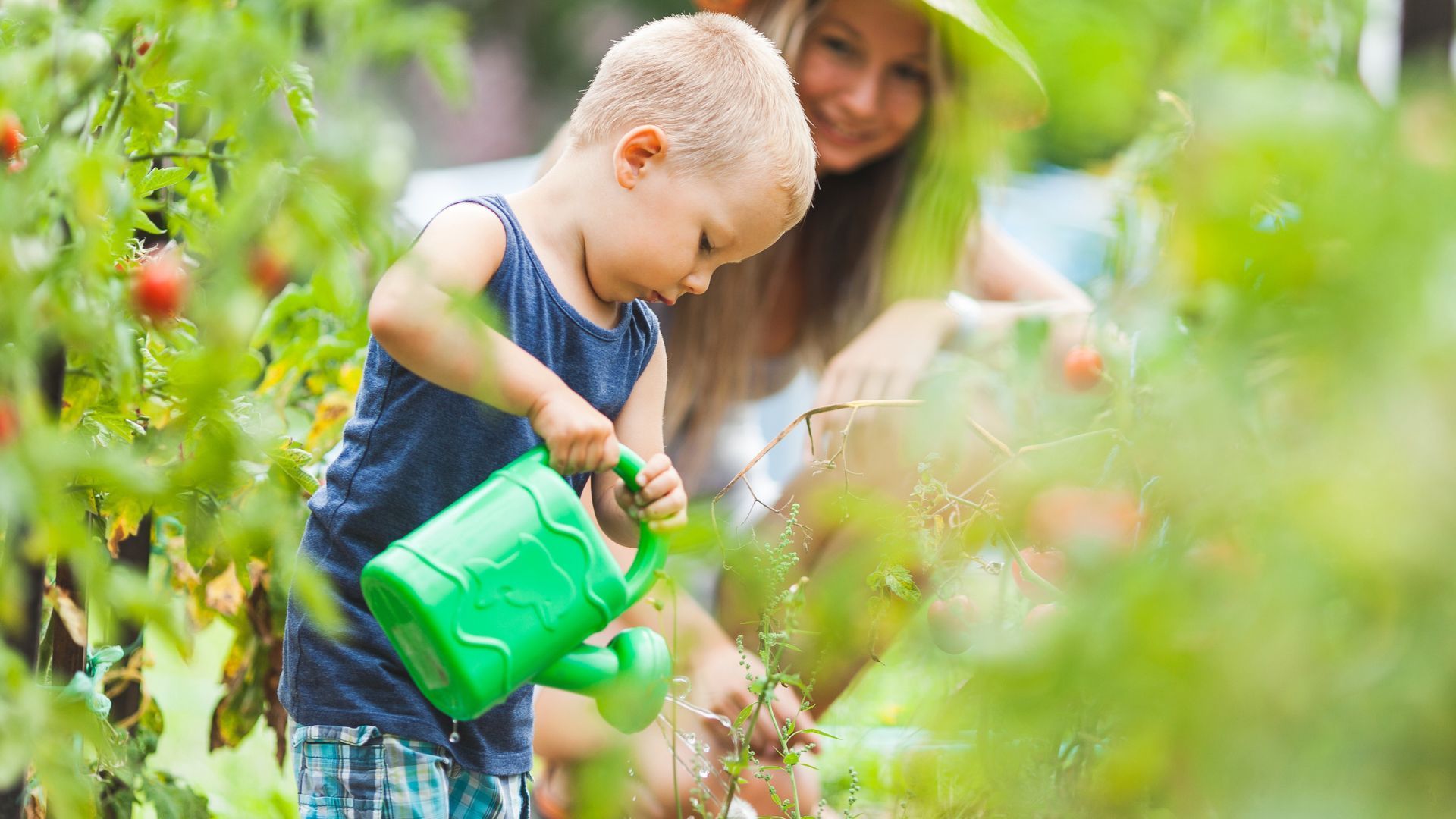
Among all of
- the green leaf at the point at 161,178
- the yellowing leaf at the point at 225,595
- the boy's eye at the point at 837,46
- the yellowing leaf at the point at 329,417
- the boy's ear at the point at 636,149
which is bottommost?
the yellowing leaf at the point at 225,595

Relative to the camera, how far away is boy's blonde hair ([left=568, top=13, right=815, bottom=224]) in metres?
1.33

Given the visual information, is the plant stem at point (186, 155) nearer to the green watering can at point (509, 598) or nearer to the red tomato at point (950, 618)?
the green watering can at point (509, 598)

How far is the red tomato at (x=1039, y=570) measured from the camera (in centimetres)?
111

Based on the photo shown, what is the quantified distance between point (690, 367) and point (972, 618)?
1.30 m

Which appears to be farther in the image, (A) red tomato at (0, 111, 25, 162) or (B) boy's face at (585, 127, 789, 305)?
(B) boy's face at (585, 127, 789, 305)

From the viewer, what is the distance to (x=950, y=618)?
1055 millimetres

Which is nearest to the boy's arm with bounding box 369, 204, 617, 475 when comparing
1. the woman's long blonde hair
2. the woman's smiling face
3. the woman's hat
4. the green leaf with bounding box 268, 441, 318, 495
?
the green leaf with bounding box 268, 441, 318, 495

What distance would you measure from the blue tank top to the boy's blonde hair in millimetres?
173

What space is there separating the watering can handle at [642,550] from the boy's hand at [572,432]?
0.03 meters

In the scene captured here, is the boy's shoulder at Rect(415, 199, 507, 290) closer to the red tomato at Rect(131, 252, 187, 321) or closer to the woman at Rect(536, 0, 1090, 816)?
the red tomato at Rect(131, 252, 187, 321)

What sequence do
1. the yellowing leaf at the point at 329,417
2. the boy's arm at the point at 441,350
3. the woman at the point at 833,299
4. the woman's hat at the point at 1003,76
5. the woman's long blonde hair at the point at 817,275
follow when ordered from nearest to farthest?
the woman's hat at the point at 1003,76
the boy's arm at the point at 441,350
the yellowing leaf at the point at 329,417
the woman at the point at 833,299
the woman's long blonde hair at the point at 817,275

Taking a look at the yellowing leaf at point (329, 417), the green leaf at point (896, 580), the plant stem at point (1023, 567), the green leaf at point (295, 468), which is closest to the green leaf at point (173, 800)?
the green leaf at point (295, 468)

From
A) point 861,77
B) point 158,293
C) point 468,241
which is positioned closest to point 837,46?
point 861,77

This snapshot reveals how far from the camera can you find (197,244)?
3.74 feet
